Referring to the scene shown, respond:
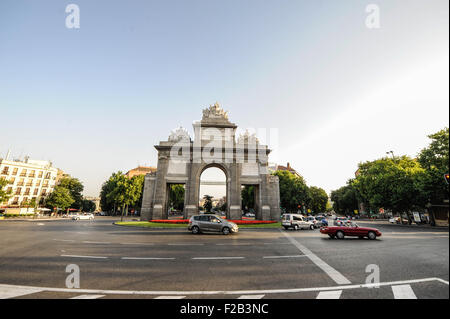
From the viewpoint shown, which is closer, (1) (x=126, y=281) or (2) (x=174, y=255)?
(1) (x=126, y=281)

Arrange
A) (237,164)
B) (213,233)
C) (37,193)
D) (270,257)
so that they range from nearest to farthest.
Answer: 1. (270,257)
2. (213,233)
3. (237,164)
4. (37,193)

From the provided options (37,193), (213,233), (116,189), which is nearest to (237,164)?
(213,233)

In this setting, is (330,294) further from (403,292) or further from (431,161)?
(431,161)

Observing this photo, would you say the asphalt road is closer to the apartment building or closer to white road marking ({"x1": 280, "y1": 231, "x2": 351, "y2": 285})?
white road marking ({"x1": 280, "y1": 231, "x2": 351, "y2": 285})

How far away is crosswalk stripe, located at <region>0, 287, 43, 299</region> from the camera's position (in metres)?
5.05

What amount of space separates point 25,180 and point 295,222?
2849 inches

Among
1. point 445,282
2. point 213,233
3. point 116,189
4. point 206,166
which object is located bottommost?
point 213,233

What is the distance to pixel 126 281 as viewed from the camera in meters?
6.23

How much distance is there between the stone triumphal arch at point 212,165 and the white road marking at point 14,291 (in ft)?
91.0

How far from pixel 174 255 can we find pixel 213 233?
990cm

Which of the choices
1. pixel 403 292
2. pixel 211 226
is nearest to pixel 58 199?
pixel 211 226

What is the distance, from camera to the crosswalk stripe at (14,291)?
5.05 meters

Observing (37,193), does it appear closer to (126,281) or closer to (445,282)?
(126,281)

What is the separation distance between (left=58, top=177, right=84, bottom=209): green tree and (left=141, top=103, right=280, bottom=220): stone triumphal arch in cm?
5090
